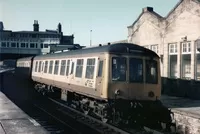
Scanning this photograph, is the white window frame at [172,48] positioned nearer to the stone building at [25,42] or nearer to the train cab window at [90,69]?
the train cab window at [90,69]

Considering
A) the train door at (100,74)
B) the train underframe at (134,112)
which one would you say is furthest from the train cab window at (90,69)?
the train underframe at (134,112)

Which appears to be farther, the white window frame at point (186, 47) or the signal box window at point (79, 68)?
the white window frame at point (186, 47)

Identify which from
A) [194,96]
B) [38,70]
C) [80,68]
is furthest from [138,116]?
[38,70]

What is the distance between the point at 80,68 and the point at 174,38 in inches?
365

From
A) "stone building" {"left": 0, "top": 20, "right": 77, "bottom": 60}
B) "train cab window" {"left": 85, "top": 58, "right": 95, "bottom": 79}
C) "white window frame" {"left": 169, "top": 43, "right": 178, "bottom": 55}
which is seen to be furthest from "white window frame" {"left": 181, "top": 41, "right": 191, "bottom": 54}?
"stone building" {"left": 0, "top": 20, "right": 77, "bottom": 60}

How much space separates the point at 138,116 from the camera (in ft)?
43.0

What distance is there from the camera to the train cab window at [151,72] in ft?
43.5

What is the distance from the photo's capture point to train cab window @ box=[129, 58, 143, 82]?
1296 centimetres

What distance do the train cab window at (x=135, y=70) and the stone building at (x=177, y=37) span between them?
8201 millimetres

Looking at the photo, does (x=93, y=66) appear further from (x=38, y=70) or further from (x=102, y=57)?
(x=38, y=70)

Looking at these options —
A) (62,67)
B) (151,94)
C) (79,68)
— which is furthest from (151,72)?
(62,67)

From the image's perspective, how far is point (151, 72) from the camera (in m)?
13.4

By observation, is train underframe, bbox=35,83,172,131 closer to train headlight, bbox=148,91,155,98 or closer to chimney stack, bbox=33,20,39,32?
train headlight, bbox=148,91,155,98

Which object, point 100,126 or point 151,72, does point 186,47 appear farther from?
point 100,126
